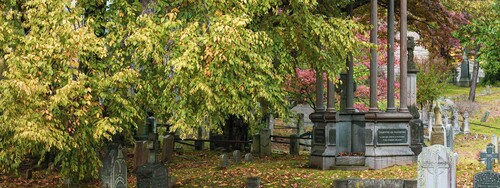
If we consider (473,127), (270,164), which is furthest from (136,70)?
(473,127)

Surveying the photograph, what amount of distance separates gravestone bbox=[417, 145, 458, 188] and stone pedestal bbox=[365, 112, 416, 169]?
22.8 ft

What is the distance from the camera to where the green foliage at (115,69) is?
13.5m

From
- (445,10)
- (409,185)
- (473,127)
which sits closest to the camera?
(409,185)

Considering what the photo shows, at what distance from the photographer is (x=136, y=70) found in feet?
47.9

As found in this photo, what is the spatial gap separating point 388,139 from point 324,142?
1724mm

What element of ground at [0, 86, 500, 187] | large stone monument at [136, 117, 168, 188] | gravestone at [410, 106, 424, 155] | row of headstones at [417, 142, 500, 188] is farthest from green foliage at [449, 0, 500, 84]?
large stone monument at [136, 117, 168, 188]

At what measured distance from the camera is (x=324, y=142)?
21.7 m

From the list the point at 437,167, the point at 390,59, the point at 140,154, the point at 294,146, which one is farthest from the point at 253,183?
the point at 294,146

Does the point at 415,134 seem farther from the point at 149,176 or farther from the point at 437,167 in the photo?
the point at 149,176

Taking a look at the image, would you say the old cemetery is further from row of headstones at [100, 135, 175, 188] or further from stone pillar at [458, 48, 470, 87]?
stone pillar at [458, 48, 470, 87]

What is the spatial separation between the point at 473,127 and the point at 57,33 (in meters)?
31.7

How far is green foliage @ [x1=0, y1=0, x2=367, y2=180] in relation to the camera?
44.3ft

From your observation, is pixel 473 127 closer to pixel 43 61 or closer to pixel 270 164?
pixel 270 164

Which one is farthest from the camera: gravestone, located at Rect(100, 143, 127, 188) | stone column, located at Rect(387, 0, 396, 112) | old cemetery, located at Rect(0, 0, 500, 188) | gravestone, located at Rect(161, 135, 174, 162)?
gravestone, located at Rect(161, 135, 174, 162)
